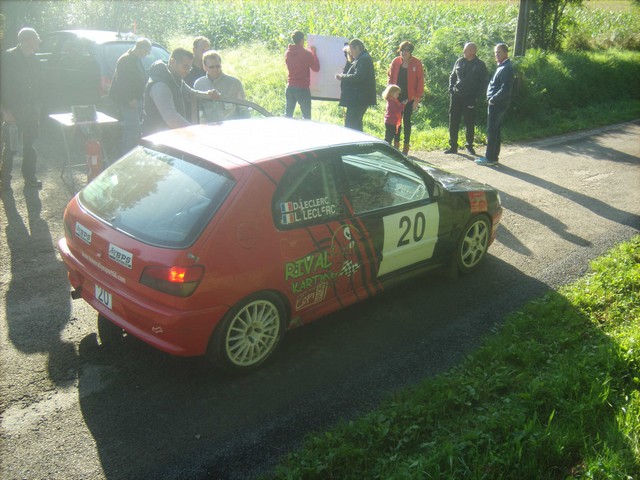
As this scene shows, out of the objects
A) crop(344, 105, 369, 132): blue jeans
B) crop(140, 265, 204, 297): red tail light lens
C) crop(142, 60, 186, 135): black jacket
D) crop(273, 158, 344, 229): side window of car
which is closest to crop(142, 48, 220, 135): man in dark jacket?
crop(142, 60, 186, 135): black jacket

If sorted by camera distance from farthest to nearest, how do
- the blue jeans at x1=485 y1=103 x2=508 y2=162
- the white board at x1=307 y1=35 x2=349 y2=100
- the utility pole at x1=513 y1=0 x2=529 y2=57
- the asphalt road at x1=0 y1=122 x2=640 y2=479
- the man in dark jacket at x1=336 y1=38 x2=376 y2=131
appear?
the utility pole at x1=513 y1=0 x2=529 y2=57
the white board at x1=307 y1=35 x2=349 y2=100
the blue jeans at x1=485 y1=103 x2=508 y2=162
the man in dark jacket at x1=336 y1=38 x2=376 y2=131
the asphalt road at x1=0 y1=122 x2=640 y2=479

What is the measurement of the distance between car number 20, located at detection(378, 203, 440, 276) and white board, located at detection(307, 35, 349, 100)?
7280mm

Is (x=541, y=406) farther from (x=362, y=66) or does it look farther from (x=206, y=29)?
(x=206, y=29)

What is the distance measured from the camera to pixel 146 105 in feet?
24.5

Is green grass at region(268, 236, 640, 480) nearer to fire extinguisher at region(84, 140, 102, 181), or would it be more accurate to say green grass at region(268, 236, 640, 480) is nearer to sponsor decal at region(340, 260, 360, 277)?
sponsor decal at region(340, 260, 360, 277)

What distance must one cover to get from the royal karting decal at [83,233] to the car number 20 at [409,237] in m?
2.30

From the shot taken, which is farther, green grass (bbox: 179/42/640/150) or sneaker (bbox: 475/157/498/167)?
green grass (bbox: 179/42/640/150)

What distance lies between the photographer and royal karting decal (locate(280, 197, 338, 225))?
449 cm

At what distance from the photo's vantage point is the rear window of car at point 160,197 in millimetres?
4129

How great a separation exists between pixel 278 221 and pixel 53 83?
8964 mm

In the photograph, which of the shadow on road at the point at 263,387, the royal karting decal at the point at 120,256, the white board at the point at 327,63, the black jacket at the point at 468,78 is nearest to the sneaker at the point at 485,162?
the black jacket at the point at 468,78

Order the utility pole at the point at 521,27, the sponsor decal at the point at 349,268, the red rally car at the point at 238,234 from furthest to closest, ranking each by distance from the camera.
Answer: the utility pole at the point at 521,27 → the sponsor decal at the point at 349,268 → the red rally car at the point at 238,234

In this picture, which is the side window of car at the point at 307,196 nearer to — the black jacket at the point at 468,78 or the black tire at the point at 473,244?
the black tire at the point at 473,244

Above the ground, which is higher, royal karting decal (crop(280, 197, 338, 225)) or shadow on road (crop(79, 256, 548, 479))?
royal karting decal (crop(280, 197, 338, 225))
